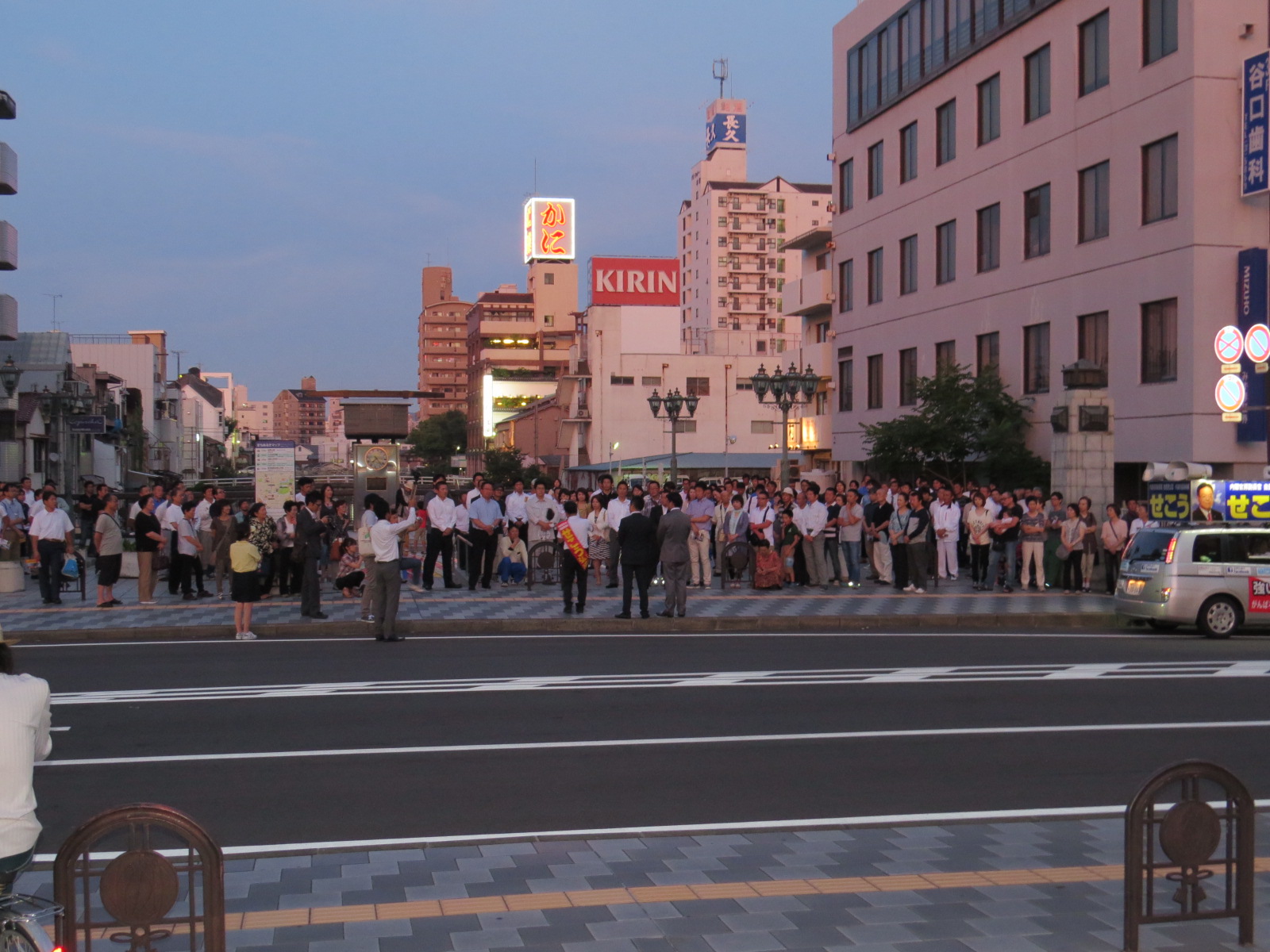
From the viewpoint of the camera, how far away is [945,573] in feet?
79.4

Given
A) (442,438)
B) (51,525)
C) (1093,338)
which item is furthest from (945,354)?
(442,438)

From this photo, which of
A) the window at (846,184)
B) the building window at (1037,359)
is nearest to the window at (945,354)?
the building window at (1037,359)

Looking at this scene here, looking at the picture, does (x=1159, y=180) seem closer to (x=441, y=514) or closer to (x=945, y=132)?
(x=945, y=132)

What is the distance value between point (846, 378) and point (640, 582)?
94.2 ft

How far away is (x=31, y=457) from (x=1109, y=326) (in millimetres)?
42551

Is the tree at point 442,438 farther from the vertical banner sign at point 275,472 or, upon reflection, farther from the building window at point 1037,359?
the vertical banner sign at point 275,472

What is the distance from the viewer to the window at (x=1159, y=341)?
89.2ft

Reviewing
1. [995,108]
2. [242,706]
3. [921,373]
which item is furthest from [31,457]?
[242,706]

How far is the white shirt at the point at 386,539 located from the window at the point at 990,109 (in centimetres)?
2470

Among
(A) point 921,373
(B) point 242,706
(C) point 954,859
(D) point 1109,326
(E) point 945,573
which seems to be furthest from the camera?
(A) point 921,373

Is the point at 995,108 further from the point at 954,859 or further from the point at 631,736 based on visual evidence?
the point at 954,859

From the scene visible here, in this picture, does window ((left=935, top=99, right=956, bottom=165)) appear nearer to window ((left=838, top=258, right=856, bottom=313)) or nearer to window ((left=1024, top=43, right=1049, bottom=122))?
window ((left=1024, top=43, right=1049, bottom=122))

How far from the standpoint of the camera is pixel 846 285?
1772 inches

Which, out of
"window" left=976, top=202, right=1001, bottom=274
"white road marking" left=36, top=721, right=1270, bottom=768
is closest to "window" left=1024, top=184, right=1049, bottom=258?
"window" left=976, top=202, right=1001, bottom=274
